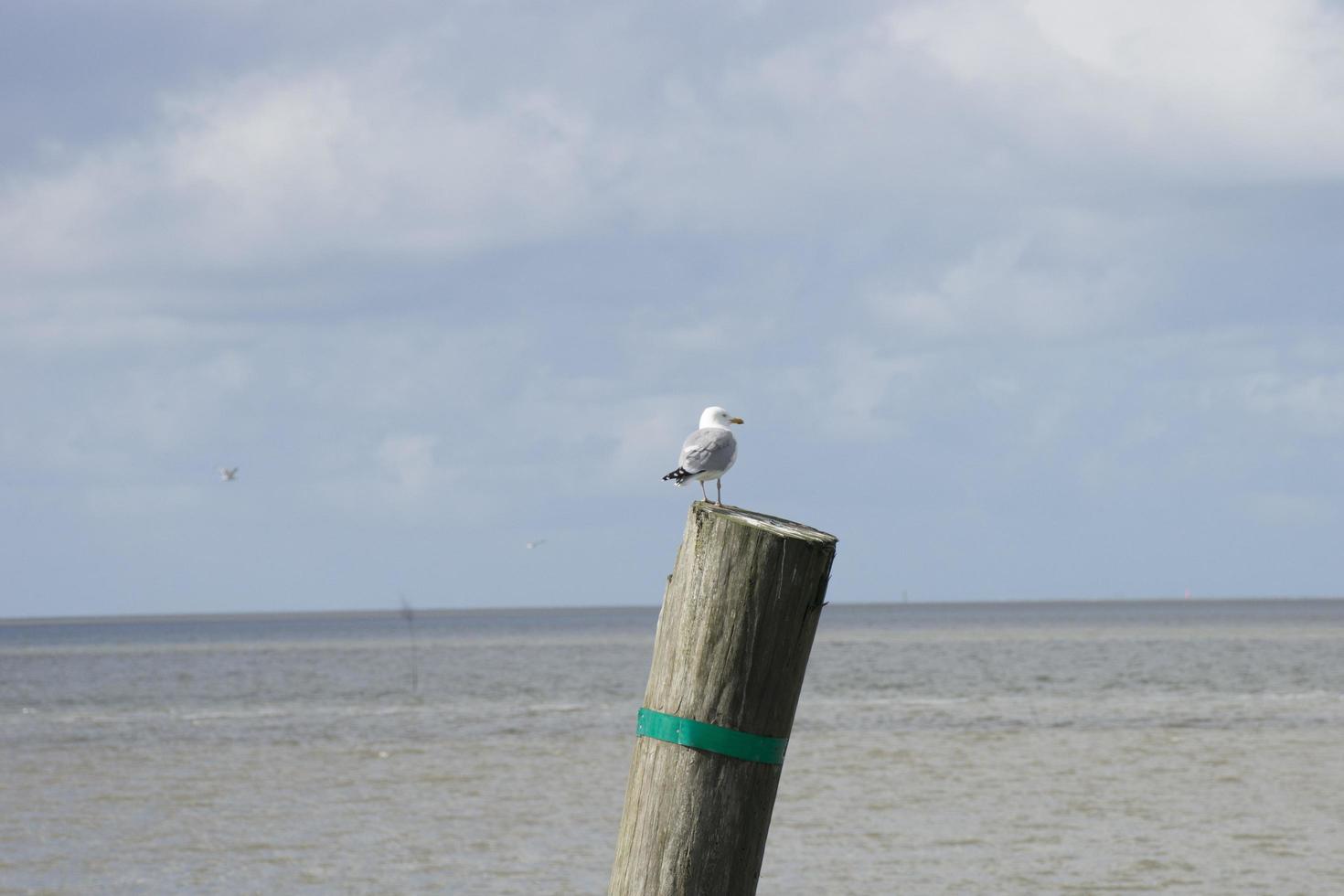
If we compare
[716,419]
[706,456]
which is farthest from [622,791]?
[706,456]

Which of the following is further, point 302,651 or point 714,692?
point 302,651

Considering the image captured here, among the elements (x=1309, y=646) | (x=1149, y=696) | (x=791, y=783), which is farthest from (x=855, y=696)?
(x=1309, y=646)

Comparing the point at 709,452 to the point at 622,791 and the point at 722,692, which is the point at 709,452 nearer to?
the point at 722,692

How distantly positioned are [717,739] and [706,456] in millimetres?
2722

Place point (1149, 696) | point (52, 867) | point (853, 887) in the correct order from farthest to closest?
point (1149, 696)
point (52, 867)
point (853, 887)

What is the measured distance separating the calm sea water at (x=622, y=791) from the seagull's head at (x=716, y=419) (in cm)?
714

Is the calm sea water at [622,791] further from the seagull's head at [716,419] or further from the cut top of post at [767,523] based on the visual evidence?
the cut top of post at [767,523]

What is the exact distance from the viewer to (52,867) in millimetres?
15305

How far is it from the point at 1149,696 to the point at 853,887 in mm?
25365

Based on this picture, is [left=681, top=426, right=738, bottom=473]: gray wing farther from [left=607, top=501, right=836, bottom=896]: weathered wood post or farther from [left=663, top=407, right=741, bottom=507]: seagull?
[left=607, top=501, right=836, bottom=896]: weathered wood post

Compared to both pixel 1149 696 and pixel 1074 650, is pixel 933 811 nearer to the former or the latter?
pixel 1149 696

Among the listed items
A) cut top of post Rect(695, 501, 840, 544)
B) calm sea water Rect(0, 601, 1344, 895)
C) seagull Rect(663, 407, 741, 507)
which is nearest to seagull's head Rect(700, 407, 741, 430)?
seagull Rect(663, 407, 741, 507)

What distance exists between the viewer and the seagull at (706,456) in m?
6.02

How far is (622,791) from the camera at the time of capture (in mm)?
19734
